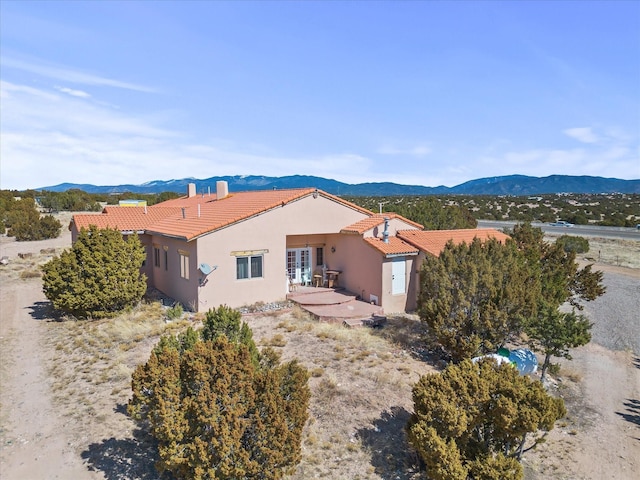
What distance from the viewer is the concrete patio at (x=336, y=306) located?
15812mm

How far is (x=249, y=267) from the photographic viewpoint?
57.3ft

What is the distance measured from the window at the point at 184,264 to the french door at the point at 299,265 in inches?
175

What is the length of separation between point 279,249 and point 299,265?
213cm

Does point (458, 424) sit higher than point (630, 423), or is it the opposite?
point (458, 424)

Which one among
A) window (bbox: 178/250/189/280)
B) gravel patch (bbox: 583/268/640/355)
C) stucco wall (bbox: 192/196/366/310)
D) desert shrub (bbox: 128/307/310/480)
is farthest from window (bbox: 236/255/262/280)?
gravel patch (bbox: 583/268/640/355)

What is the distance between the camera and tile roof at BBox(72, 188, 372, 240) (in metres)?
17.2

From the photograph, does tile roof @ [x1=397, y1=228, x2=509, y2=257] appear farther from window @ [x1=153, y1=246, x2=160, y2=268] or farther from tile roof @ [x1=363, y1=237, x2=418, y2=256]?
window @ [x1=153, y1=246, x2=160, y2=268]

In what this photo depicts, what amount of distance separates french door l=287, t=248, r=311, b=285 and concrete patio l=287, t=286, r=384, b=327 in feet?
1.72

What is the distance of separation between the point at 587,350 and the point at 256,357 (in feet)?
40.1

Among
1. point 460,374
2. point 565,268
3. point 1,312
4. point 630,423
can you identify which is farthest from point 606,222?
point 1,312

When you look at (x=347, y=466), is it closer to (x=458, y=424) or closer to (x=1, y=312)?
(x=458, y=424)

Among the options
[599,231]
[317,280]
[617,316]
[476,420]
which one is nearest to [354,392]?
[476,420]

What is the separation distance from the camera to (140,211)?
2267 centimetres

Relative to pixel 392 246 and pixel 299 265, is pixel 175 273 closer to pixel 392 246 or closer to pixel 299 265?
pixel 299 265
